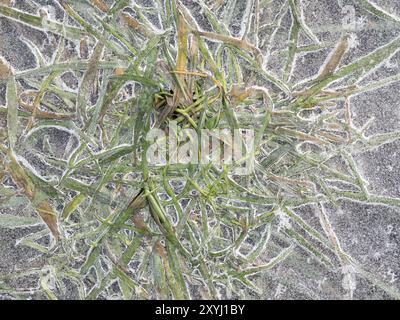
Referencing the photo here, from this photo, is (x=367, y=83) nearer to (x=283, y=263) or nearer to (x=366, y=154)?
(x=366, y=154)

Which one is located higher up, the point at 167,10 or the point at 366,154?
the point at 167,10
